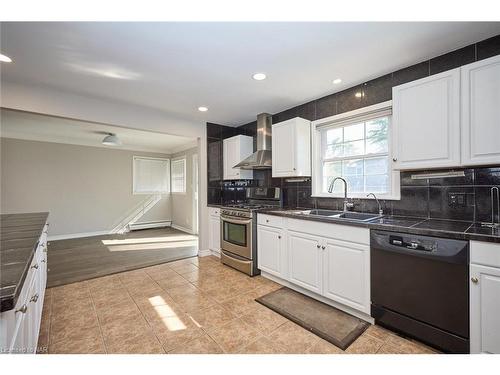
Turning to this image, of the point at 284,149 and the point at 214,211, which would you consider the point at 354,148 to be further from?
the point at 214,211

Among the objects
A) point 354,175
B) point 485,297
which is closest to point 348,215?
point 354,175

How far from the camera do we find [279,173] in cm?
316

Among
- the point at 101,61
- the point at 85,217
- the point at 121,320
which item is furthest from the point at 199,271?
the point at 85,217

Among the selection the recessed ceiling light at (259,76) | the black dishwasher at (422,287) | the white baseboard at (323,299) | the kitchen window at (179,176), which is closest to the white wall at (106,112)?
the white baseboard at (323,299)

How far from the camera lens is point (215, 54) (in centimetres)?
194

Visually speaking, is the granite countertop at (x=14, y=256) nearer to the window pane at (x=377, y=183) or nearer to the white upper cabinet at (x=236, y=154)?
the white upper cabinet at (x=236, y=154)

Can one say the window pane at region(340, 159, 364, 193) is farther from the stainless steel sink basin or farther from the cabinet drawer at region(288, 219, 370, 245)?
the cabinet drawer at region(288, 219, 370, 245)

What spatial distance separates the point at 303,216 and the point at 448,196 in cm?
130

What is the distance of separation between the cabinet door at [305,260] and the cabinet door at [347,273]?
0.31 feet

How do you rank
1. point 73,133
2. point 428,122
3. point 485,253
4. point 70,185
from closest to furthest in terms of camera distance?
1. point 485,253
2. point 428,122
3. point 73,133
4. point 70,185

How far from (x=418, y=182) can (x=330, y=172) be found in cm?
103

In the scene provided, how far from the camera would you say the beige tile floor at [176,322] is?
65.9 inches
